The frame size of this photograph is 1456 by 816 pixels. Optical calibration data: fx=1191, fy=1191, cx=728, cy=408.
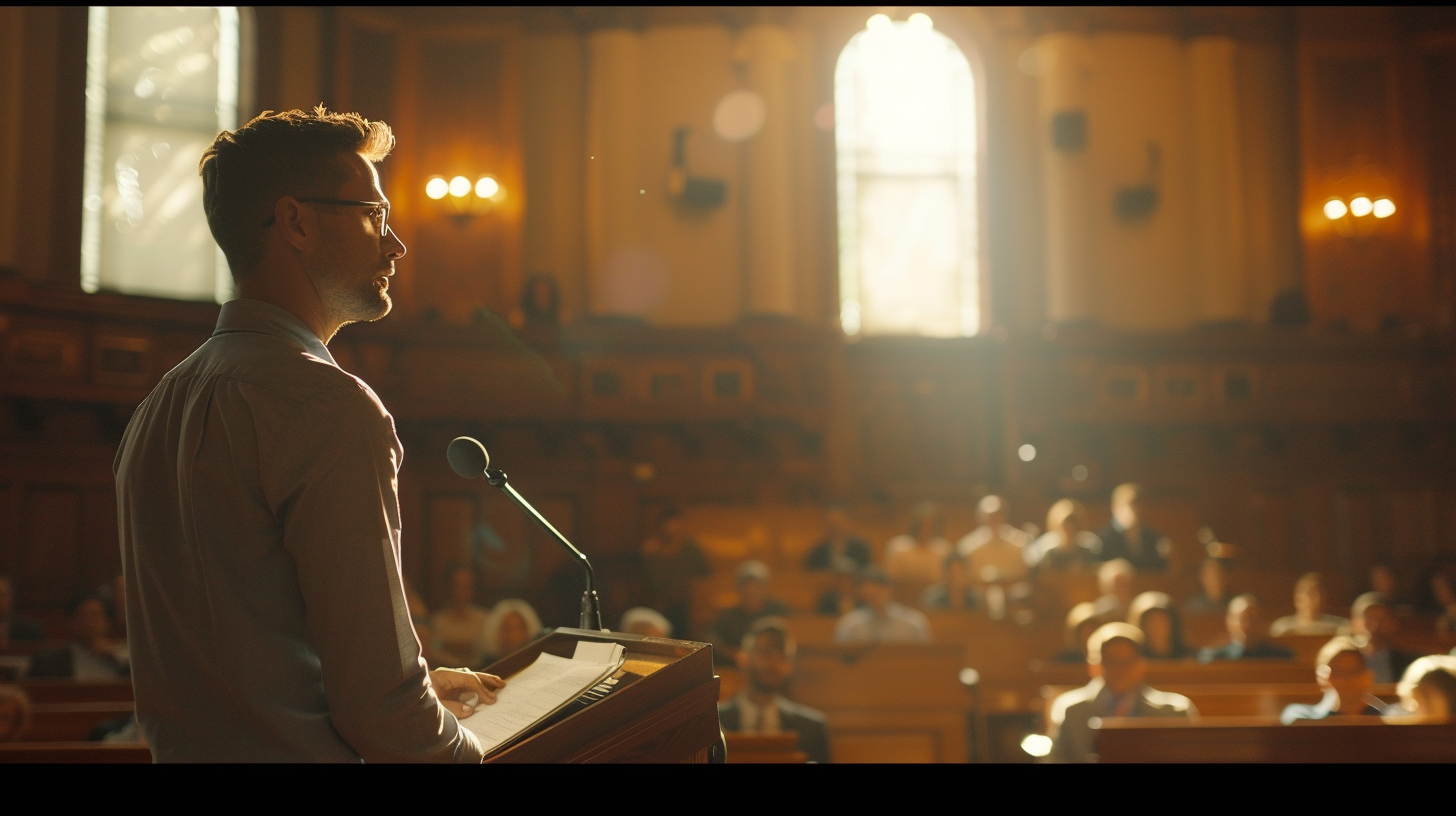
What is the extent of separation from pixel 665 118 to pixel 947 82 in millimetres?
2671

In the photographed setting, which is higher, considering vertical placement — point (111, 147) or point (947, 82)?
point (947, 82)

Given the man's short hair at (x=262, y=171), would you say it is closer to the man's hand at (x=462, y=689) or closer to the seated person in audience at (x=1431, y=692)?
the man's hand at (x=462, y=689)

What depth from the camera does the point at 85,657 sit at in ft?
17.2

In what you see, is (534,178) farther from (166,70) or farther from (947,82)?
(947,82)

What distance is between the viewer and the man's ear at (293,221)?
1.36m

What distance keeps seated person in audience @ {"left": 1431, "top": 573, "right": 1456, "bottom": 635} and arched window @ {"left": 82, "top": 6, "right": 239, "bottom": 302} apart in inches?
314

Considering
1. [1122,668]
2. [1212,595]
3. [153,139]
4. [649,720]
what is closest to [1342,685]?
[1122,668]

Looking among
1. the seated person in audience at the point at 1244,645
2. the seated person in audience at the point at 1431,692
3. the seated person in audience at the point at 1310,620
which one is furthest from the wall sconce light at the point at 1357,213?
the seated person in audience at the point at 1431,692

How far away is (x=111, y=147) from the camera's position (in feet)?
27.8

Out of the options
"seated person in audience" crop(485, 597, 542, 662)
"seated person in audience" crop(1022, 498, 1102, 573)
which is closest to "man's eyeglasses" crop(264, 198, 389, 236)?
"seated person in audience" crop(485, 597, 542, 662)

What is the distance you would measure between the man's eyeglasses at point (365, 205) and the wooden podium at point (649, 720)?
24.1 inches

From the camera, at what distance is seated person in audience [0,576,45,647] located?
5.62 meters

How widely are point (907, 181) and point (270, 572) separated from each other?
9839mm

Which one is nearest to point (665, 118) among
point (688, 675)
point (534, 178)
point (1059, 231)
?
point (534, 178)
